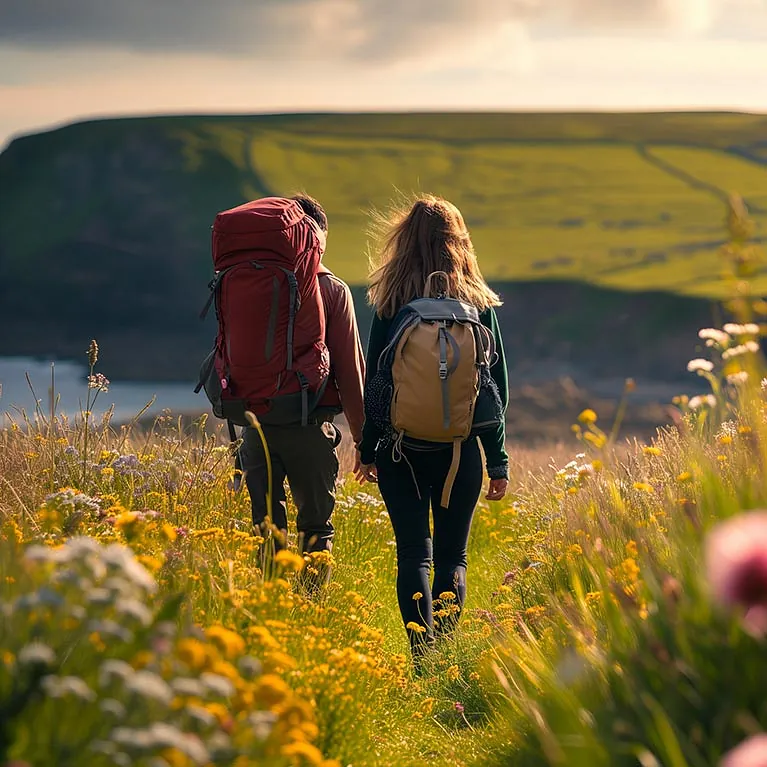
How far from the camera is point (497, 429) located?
523 centimetres

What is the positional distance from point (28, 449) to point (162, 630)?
17.7 feet

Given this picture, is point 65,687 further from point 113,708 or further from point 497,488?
point 497,488

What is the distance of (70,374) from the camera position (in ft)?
317

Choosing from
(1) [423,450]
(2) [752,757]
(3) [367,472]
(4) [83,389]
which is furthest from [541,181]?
(2) [752,757]

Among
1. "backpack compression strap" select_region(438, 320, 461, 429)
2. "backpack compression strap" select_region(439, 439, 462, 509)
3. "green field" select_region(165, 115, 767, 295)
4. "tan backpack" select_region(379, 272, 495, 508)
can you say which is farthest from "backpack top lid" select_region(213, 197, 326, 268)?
"green field" select_region(165, 115, 767, 295)

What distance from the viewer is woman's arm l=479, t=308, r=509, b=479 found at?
522 cm

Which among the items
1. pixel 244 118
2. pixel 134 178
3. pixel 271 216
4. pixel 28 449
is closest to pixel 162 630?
pixel 271 216

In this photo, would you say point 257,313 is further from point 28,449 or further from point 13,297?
point 13,297

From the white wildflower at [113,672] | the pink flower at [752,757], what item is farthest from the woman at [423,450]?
the pink flower at [752,757]

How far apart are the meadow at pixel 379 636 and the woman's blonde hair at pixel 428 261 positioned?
1151mm

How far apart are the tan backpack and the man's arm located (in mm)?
569

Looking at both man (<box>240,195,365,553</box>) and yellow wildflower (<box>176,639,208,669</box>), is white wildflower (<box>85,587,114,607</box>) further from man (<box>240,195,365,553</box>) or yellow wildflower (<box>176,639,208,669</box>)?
man (<box>240,195,365,553</box>)

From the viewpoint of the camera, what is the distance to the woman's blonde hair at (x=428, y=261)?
516 cm

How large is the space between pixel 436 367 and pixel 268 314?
900mm
